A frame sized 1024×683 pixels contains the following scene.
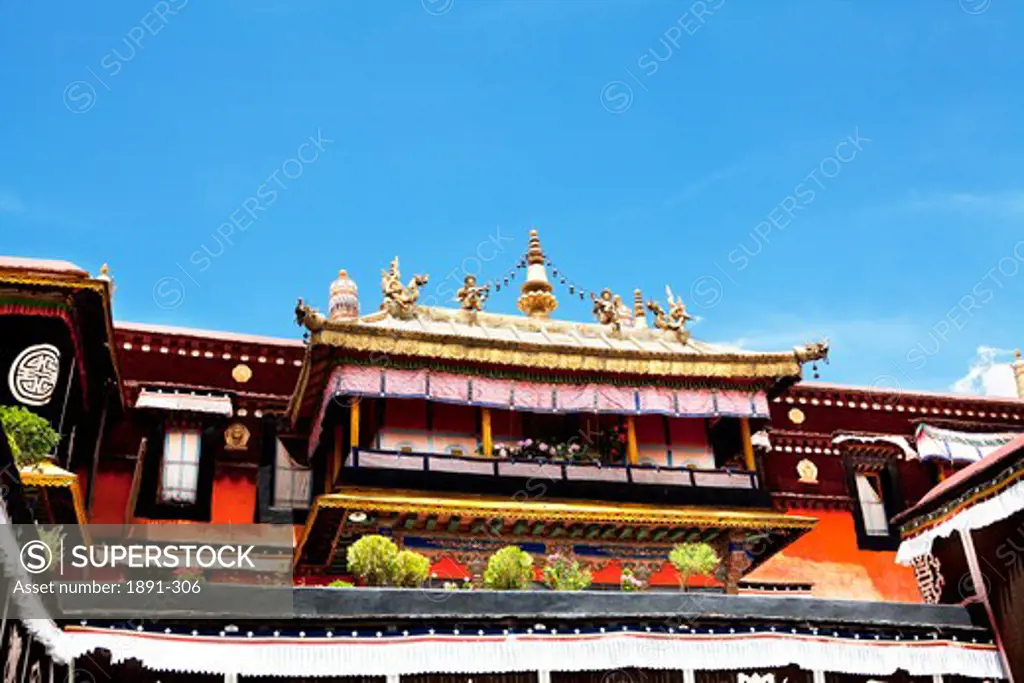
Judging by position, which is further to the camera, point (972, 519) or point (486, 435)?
point (486, 435)

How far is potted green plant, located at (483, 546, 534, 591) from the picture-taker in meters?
13.3

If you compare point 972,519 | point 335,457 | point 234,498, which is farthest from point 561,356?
point 972,519

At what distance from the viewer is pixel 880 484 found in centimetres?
2322

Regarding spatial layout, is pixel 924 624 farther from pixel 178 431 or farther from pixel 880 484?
A: pixel 178 431

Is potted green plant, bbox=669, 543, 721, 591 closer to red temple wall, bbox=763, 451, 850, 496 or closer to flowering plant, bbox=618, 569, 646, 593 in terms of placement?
flowering plant, bbox=618, 569, 646, 593

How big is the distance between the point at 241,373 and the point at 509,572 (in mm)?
8806

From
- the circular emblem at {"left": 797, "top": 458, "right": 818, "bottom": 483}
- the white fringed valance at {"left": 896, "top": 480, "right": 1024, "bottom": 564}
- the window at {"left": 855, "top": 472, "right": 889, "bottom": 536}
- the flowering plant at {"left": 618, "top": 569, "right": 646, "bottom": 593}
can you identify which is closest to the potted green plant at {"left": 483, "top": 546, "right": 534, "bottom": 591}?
the flowering plant at {"left": 618, "top": 569, "right": 646, "bottom": 593}

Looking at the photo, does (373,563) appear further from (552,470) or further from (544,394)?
(544,394)

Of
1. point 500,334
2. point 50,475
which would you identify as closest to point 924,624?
point 500,334

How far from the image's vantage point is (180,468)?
19.1m

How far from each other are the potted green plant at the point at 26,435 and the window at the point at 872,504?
1589cm

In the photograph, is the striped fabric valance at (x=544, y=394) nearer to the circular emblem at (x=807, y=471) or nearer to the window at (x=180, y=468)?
the window at (x=180, y=468)

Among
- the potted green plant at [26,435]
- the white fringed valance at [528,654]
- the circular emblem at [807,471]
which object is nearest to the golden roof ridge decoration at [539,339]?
the circular emblem at [807,471]

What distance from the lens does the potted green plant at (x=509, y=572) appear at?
13.3 meters
